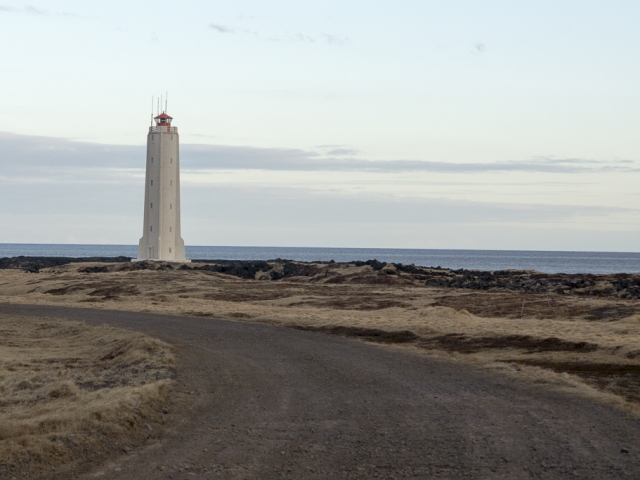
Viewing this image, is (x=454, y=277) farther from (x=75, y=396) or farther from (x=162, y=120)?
(x=75, y=396)

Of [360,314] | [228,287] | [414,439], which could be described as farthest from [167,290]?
[414,439]

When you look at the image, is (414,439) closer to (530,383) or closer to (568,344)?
(530,383)

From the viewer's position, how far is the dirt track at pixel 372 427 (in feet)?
→ 27.7

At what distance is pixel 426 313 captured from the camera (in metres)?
30.3

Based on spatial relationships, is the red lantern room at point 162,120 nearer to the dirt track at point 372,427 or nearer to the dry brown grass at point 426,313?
the dry brown grass at point 426,313

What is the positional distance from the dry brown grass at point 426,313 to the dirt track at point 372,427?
1851 millimetres

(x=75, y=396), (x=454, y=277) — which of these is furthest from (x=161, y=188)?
(x=75, y=396)

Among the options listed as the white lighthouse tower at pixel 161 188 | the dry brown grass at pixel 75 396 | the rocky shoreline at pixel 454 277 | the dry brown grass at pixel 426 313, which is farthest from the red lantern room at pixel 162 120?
the dry brown grass at pixel 75 396

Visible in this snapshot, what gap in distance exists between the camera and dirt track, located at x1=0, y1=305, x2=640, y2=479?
8.45 m

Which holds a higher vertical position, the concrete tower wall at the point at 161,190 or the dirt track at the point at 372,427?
the concrete tower wall at the point at 161,190

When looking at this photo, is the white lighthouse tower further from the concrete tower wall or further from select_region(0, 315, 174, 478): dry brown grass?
select_region(0, 315, 174, 478): dry brown grass

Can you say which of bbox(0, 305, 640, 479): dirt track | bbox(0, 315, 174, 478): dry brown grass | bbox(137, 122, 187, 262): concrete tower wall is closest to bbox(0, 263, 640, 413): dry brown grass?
bbox(0, 305, 640, 479): dirt track

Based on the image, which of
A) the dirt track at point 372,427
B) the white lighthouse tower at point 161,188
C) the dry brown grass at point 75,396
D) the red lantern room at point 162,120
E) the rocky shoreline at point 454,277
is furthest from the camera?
the red lantern room at point 162,120

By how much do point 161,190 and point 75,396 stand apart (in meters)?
48.1
